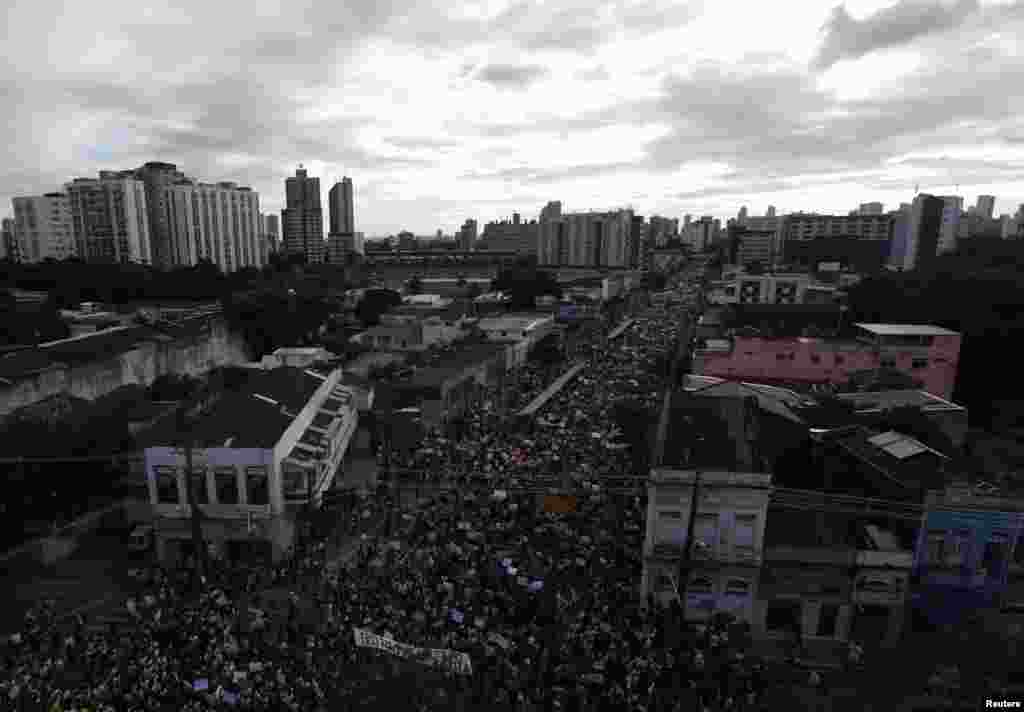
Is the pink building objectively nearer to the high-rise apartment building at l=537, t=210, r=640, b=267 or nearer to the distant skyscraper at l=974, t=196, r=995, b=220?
the high-rise apartment building at l=537, t=210, r=640, b=267

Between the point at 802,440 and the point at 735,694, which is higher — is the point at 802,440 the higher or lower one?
the higher one

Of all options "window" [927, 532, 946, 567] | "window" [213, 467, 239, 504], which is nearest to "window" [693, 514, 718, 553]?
"window" [927, 532, 946, 567]

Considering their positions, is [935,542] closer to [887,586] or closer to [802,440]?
[887,586]

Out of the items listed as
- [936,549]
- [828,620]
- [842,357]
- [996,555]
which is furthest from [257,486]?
[842,357]

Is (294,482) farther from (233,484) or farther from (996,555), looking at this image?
(996,555)

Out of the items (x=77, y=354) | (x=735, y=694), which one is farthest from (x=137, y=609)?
(x=77, y=354)

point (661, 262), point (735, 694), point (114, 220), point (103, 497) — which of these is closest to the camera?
point (735, 694)
